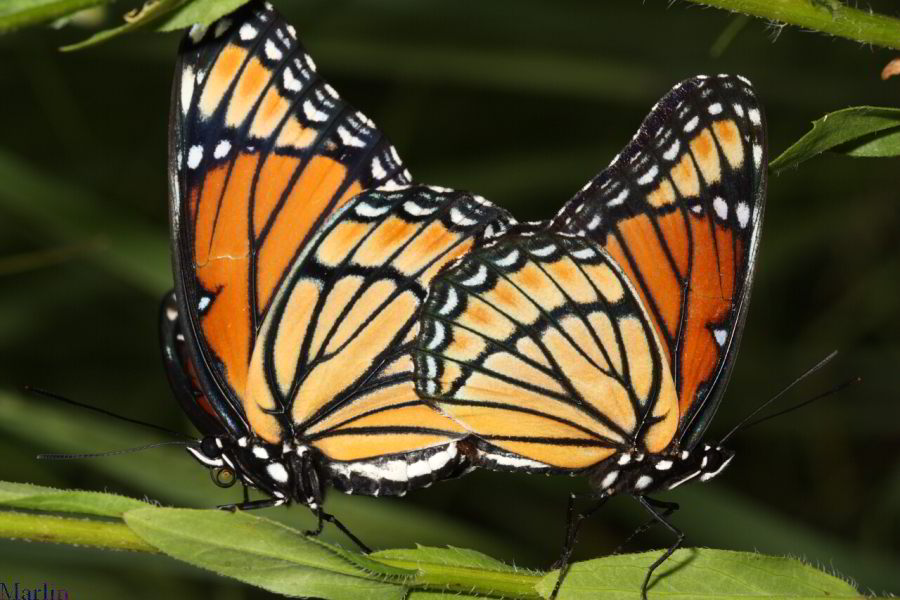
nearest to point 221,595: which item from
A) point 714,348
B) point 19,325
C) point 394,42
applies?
point 19,325

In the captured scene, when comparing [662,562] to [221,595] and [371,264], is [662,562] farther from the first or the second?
[221,595]

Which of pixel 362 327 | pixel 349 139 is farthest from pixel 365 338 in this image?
pixel 349 139

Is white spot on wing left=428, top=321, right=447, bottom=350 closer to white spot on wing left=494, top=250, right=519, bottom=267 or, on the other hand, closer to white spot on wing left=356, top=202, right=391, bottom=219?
white spot on wing left=494, top=250, right=519, bottom=267

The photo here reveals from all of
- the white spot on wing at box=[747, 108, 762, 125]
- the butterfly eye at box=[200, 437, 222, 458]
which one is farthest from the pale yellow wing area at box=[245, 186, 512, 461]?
the white spot on wing at box=[747, 108, 762, 125]

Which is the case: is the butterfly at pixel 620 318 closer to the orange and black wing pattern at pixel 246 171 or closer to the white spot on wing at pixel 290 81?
the orange and black wing pattern at pixel 246 171

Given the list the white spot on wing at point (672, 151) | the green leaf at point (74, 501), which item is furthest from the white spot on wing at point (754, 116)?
the green leaf at point (74, 501)

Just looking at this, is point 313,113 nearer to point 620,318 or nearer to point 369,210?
point 369,210
